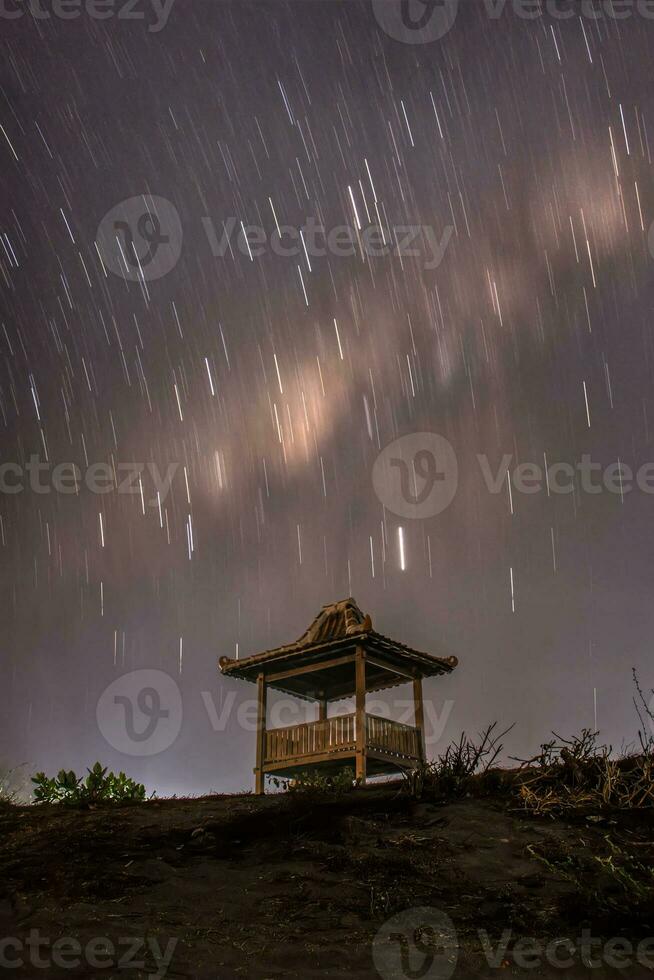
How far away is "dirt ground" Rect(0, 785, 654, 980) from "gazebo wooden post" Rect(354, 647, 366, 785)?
535 cm

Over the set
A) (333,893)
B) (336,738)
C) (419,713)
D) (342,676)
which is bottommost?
(333,893)

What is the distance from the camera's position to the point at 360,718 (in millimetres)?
18719

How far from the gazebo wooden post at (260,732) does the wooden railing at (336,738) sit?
14 centimetres

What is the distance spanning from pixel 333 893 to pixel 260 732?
466 inches

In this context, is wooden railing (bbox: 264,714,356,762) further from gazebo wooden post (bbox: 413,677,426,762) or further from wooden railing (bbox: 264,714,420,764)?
gazebo wooden post (bbox: 413,677,426,762)

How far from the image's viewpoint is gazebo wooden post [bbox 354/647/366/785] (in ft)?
59.5

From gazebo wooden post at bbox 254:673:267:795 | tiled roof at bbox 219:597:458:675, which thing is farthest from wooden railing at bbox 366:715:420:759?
gazebo wooden post at bbox 254:673:267:795

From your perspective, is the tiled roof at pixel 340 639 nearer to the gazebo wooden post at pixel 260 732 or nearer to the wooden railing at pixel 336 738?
the gazebo wooden post at pixel 260 732

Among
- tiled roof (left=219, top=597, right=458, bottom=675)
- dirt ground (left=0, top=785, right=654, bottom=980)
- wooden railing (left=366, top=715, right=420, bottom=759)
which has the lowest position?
dirt ground (left=0, top=785, right=654, bottom=980)

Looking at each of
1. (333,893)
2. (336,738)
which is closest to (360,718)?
(336,738)

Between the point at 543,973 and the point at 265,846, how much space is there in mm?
5014

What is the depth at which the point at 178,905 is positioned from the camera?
352 inches

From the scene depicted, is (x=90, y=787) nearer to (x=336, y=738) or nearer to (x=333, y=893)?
(x=336, y=738)

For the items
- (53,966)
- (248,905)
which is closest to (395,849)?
(248,905)
